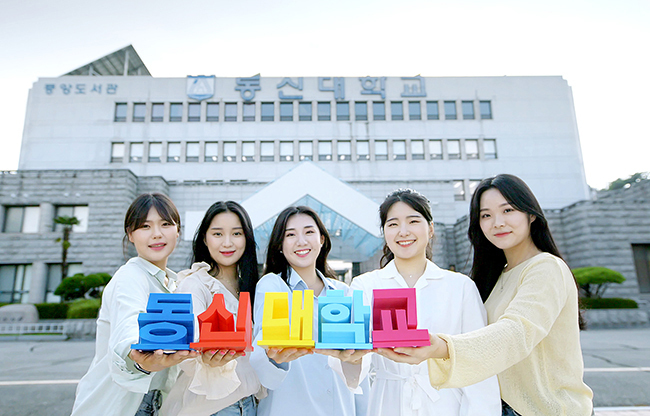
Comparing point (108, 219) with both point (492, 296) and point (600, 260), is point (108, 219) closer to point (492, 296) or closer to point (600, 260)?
point (492, 296)

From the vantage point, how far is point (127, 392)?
2174mm

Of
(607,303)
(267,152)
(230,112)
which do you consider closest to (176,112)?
(230,112)

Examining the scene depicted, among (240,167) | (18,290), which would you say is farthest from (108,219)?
(240,167)

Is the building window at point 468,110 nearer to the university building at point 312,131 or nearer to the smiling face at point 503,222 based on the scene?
the university building at point 312,131

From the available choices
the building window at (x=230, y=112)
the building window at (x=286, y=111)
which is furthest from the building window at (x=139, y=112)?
the building window at (x=286, y=111)

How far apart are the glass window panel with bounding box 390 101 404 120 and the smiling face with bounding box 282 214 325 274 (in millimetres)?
25053

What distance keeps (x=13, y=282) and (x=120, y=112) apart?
11.8 m

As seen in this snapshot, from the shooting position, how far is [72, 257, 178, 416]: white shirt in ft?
6.33

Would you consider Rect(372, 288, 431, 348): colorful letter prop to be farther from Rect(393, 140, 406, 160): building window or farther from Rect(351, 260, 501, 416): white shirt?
Rect(393, 140, 406, 160): building window

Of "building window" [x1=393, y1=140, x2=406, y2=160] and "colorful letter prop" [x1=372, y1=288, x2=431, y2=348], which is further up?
"building window" [x1=393, y1=140, x2=406, y2=160]

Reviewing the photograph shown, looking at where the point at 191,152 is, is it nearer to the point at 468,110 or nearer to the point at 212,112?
the point at 212,112

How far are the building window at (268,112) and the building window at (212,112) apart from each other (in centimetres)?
303

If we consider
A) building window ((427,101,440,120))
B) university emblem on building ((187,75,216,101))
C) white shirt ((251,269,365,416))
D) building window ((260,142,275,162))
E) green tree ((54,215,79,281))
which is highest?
university emblem on building ((187,75,216,101))

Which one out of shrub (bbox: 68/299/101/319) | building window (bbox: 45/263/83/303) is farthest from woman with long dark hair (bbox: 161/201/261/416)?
building window (bbox: 45/263/83/303)
